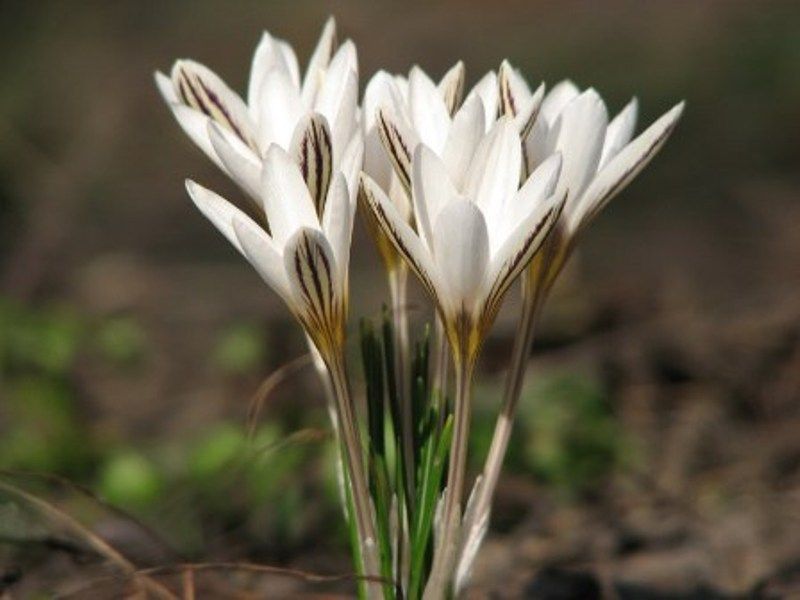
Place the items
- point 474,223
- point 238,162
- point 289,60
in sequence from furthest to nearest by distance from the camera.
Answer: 1. point 289,60
2. point 238,162
3. point 474,223

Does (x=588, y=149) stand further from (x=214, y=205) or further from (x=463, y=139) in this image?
(x=214, y=205)

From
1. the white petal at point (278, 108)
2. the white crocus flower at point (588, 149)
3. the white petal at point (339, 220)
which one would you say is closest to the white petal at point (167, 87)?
the white petal at point (278, 108)

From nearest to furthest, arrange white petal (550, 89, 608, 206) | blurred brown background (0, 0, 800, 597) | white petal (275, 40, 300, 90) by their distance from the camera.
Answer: white petal (550, 89, 608, 206) → white petal (275, 40, 300, 90) → blurred brown background (0, 0, 800, 597)

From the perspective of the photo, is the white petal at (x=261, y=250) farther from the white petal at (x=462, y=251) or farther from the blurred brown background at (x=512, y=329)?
the blurred brown background at (x=512, y=329)

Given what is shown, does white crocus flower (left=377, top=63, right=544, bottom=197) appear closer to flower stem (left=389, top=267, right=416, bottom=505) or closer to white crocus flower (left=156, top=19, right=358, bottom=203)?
white crocus flower (left=156, top=19, right=358, bottom=203)

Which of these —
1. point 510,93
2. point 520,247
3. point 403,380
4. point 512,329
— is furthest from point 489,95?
point 512,329

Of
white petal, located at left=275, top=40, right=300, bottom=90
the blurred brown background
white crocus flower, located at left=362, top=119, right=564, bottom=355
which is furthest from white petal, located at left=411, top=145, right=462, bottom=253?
the blurred brown background
